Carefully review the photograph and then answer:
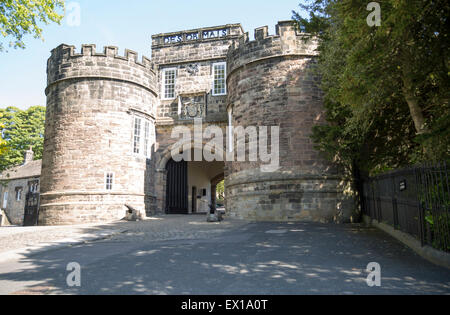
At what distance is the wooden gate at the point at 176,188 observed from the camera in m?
19.1

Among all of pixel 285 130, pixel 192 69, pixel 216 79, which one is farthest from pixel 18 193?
pixel 285 130

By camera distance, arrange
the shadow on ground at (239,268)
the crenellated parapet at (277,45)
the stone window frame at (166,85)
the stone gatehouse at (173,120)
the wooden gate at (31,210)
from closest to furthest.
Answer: the shadow on ground at (239,268) < the stone gatehouse at (173,120) < the crenellated parapet at (277,45) < the stone window frame at (166,85) < the wooden gate at (31,210)

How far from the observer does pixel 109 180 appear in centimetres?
1562

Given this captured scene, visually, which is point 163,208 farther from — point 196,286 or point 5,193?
point 5,193

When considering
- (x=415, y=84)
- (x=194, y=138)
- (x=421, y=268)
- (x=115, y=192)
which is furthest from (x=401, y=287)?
(x=194, y=138)

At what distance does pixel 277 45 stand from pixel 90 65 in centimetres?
919

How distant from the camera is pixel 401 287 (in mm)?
4090

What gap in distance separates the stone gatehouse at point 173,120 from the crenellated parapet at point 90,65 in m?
0.05

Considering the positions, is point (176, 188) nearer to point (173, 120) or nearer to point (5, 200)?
point (173, 120)

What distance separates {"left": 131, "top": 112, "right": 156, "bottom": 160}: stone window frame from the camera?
1698 centimetres

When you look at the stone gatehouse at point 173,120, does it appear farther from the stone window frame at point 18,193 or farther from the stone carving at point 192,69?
the stone window frame at point 18,193

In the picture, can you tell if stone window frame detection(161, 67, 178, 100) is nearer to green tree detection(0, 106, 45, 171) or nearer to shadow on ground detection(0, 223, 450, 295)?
shadow on ground detection(0, 223, 450, 295)

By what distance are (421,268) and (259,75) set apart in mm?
10478

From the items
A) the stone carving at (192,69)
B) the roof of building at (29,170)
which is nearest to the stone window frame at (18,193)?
the roof of building at (29,170)
